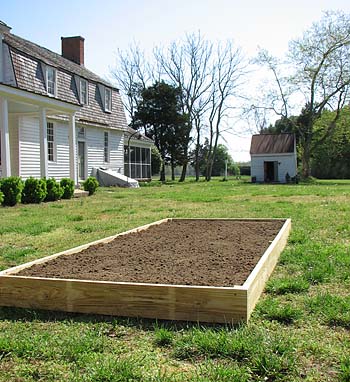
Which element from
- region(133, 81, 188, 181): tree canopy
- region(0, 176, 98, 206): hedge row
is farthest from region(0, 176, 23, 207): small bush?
region(133, 81, 188, 181): tree canopy

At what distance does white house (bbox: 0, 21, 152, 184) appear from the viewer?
1625 cm

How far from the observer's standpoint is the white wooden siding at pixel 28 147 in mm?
17938

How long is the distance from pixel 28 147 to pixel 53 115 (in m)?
2.41

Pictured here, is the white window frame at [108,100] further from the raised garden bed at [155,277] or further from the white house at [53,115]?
the raised garden bed at [155,277]

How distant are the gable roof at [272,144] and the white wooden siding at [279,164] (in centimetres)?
44

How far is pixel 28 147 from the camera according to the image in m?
18.3

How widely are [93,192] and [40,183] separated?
13.4ft

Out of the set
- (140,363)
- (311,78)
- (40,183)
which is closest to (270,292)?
(140,363)

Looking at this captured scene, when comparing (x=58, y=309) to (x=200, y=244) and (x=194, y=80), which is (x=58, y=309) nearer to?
(x=200, y=244)

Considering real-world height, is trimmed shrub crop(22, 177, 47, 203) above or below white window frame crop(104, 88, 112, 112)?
below

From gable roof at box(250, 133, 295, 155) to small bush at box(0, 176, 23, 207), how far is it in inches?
1116

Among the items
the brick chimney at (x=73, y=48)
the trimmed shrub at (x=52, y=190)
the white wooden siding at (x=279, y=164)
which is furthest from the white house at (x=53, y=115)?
the white wooden siding at (x=279, y=164)

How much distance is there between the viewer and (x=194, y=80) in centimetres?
4106

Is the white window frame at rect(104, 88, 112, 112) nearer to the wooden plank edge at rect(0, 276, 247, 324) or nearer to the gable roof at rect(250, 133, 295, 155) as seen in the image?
the gable roof at rect(250, 133, 295, 155)
